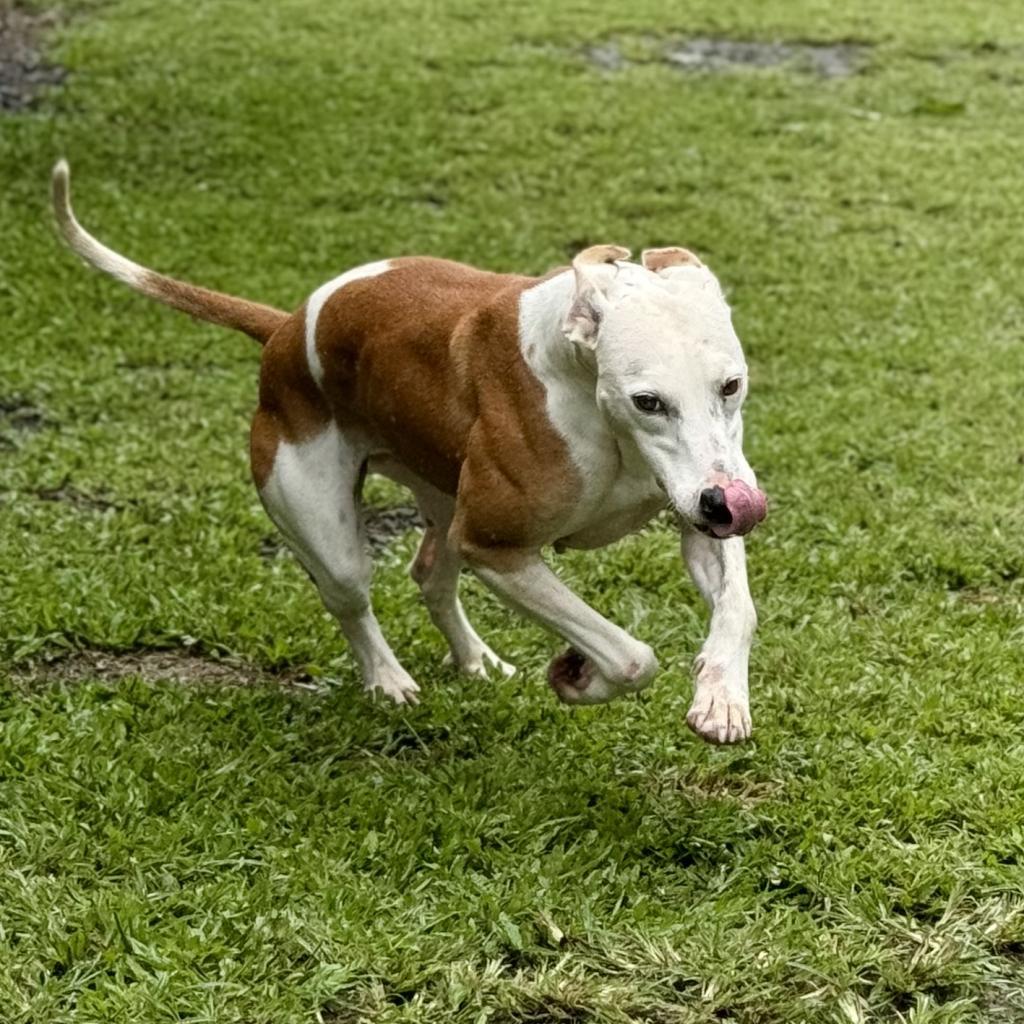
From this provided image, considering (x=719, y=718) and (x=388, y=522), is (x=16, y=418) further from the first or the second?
(x=719, y=718)

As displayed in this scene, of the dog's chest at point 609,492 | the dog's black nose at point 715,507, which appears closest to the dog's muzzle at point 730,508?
the dog's black nose at point 715,507

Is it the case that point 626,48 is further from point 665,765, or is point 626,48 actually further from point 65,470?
point 665,765

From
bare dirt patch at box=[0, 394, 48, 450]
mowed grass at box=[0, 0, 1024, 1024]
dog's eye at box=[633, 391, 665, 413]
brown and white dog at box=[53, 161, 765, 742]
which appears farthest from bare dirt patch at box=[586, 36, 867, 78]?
dog's eye at box=[633, 391, 665, 413]

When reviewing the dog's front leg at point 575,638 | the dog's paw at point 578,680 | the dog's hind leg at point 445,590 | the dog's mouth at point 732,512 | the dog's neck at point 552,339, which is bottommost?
the dog's hind leg at point 445,590

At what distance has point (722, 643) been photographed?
3926 mm

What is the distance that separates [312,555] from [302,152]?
727cm

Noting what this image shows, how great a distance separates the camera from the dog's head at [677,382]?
3.54m

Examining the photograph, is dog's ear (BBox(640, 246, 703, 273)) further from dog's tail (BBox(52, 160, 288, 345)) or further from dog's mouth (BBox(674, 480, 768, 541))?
→ dog's tail (BBox(52, 160, 288, 345))

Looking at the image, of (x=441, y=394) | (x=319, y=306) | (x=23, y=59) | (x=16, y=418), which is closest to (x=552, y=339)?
(x=441, y=394)

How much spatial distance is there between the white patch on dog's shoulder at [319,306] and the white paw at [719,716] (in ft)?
5.28

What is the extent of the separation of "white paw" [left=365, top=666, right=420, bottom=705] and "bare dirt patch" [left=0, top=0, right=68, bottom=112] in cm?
856

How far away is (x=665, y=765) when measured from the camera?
451 centimetres

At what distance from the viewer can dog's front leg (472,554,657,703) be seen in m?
4.06

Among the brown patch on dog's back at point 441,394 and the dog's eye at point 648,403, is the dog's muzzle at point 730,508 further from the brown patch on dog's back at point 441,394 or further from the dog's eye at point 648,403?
the brown patch on dog's back at point 441,394
